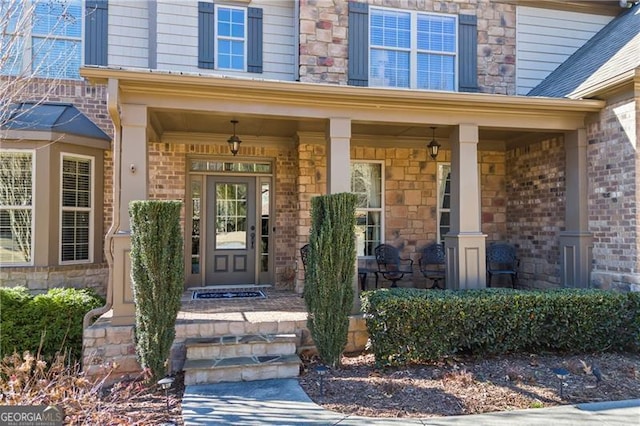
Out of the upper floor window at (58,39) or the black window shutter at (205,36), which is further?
the black window shutter at (205,36)

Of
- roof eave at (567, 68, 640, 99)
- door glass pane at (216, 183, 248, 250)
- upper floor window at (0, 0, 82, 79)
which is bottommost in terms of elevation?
door glass pane at (216, 183, 248, 250)

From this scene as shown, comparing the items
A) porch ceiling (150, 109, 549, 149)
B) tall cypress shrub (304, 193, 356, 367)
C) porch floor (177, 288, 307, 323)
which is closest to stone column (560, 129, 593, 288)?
porch ceiling (150, 109, 549, 149)

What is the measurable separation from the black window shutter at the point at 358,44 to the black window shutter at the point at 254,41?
152cm

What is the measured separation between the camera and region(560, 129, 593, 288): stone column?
615 cm

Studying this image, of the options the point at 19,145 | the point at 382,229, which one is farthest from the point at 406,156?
the point at 19,145

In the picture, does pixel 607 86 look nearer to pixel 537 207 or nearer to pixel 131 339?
pixel 537 207

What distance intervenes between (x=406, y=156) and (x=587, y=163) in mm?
2742

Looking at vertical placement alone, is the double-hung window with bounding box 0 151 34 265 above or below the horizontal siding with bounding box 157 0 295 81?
below

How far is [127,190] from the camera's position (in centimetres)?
497

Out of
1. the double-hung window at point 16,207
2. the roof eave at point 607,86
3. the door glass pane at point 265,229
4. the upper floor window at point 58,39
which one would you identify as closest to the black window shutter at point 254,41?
the door glass pane at point 265,229

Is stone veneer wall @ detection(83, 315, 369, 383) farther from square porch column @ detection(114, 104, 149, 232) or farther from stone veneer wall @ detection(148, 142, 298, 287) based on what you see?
stone veneer wall @ detection(148, 142, 298, 287)

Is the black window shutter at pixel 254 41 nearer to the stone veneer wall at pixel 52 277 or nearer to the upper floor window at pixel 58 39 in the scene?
the upper floor window at pixel 58 39

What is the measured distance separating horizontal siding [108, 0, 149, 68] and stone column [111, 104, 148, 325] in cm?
267

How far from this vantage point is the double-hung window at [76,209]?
6.56m
